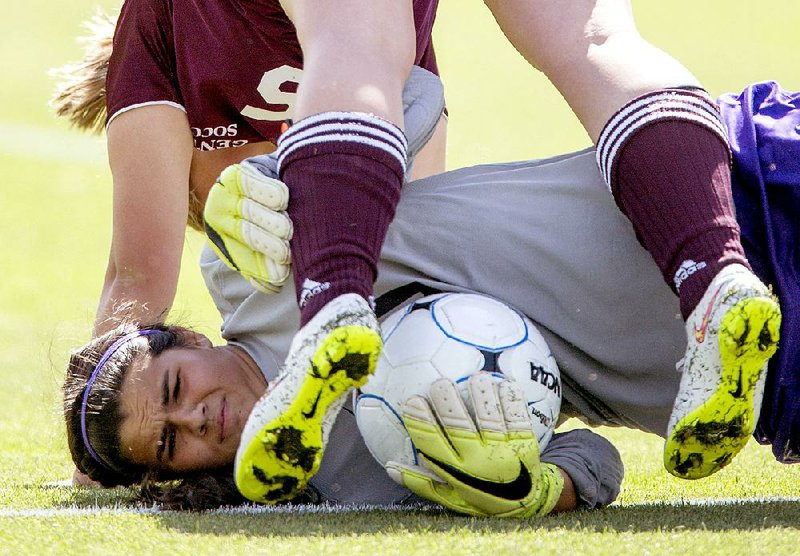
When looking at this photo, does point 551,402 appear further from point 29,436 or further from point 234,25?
point 29,436

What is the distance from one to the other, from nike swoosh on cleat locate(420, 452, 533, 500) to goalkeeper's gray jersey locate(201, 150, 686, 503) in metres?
0.40

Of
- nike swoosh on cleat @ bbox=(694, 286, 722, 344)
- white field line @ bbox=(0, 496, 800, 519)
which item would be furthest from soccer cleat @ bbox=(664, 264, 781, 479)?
white field line @ bbox=(0, 496, 800, 519)

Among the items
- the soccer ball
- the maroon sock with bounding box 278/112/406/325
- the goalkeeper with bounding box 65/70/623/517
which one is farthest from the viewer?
the soccer ball

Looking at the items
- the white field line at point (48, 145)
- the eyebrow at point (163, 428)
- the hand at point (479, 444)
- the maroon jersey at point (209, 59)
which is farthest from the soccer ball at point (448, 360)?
the white field line at point (48, 145)

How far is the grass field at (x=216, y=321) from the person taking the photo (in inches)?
83.6

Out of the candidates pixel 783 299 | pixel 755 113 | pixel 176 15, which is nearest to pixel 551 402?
pixel 783 299

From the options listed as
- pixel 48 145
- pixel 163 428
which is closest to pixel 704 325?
pixel 163 428

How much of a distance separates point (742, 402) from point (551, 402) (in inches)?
18.4

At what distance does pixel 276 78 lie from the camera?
369cm

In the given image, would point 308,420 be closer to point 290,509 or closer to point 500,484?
point 500,484

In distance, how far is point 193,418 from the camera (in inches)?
106

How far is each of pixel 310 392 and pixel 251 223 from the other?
364 millimetres

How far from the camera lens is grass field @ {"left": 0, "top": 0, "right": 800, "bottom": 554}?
6.97 feet

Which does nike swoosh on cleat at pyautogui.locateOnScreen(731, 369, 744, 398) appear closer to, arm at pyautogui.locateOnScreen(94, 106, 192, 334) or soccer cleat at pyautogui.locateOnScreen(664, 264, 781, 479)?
soccer cleat at pyautogui.locateOnScreen(664, 264, 781, 479)
